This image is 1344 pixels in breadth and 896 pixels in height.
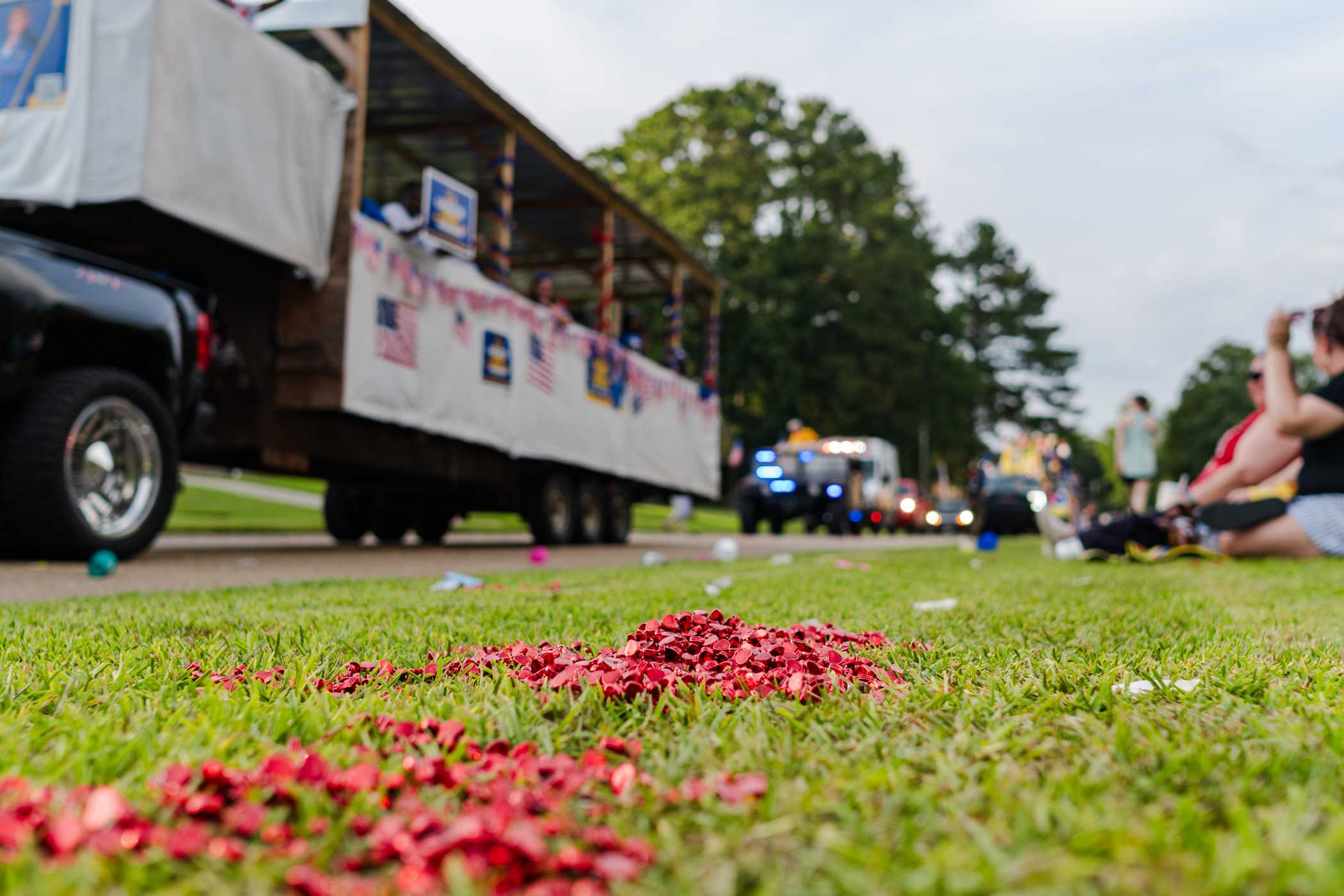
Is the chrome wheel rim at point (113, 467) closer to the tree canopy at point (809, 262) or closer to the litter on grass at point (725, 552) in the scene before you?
the litter on grass at point (725, 552)

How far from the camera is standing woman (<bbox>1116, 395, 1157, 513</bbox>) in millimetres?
14555

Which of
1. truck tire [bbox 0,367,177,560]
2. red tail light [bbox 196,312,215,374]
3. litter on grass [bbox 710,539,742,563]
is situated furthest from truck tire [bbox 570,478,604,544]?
truck tire [bbox 0,367,177,560]

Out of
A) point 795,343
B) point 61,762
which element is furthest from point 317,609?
point 795,343

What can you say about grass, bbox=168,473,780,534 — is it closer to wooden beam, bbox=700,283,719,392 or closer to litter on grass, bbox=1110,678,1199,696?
wooden beam, bbox=700,283,719,392

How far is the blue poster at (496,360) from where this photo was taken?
9.97 meters

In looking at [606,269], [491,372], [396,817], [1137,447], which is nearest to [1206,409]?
[1137,447]

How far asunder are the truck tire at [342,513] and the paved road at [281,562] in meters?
0.25

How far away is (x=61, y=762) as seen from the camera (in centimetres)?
141

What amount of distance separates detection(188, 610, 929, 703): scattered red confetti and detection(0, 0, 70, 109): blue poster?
5.49m

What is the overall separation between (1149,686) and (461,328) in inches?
321

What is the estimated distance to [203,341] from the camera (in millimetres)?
6641

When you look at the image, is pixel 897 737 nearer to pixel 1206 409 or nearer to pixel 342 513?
pixel 342 513

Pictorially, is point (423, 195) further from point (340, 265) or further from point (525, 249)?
point (525, 249)

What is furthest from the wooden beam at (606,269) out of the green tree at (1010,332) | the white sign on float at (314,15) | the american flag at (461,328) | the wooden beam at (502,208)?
the green tree at (1010,332)
